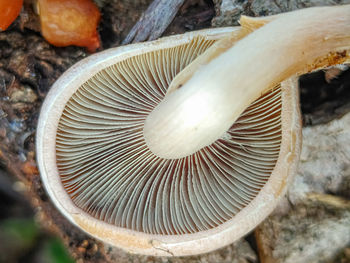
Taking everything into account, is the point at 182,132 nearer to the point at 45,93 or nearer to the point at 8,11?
the point at 45,93

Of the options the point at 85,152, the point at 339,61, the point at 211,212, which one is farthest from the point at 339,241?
the point at 85,152

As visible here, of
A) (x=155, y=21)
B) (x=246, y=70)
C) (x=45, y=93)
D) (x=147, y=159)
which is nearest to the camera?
(x=246, y=70)

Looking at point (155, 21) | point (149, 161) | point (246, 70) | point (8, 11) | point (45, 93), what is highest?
point (8, 11)

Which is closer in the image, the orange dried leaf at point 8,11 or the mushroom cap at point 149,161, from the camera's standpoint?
the mushroom cap at point 149,161

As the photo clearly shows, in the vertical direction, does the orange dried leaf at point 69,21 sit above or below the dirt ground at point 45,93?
above

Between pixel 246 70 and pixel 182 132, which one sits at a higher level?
pixel 246 70

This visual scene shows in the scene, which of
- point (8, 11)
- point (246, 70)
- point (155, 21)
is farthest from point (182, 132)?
point (8, 11)

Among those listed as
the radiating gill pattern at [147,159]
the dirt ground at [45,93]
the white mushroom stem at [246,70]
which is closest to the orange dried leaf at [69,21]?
the dirt ground at [45,93]

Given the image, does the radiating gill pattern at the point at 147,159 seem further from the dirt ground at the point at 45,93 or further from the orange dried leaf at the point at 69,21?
the orange dried leaf at the point at 69,21
